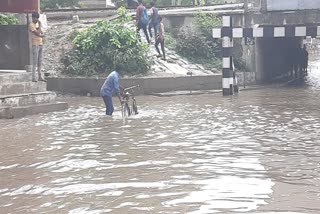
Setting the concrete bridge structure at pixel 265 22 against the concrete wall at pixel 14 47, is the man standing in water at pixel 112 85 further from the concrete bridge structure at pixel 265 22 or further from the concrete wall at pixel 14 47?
the concrete bridge structure at pixel 265 22

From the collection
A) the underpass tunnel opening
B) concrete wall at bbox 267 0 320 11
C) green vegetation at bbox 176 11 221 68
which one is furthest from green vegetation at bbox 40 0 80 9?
concrete wall at bbox 267 0 320 11

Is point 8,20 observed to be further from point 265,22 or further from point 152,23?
point 265,22

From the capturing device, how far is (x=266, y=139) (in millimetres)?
10641

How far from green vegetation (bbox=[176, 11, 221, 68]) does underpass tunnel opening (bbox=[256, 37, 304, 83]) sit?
2.00 m

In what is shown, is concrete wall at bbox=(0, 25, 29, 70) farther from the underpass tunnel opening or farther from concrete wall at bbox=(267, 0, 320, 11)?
the underpass tunnel opening

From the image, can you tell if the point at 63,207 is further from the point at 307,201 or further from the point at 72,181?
the point at 307,201

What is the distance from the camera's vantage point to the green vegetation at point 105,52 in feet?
70.6

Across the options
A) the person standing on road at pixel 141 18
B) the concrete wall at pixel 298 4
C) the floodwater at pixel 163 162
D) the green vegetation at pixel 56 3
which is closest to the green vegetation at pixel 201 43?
the person standing on road at pixel 141 18

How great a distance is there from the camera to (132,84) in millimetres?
20547

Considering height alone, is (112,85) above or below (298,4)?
below

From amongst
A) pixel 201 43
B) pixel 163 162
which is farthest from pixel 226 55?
pixel 163 162

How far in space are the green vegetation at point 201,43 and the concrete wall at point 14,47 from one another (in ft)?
26.5

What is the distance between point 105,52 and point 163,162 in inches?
532

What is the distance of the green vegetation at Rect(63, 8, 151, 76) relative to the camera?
2153 centimetres
